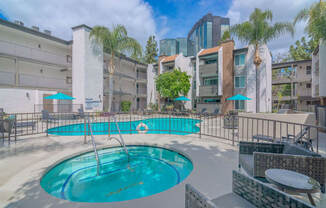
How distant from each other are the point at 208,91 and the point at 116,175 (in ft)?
63.9

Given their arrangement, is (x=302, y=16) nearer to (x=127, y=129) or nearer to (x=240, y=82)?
(x=240, y=82)

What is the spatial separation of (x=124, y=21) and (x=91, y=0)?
467 centimetres

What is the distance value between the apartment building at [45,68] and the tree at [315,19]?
21030mm

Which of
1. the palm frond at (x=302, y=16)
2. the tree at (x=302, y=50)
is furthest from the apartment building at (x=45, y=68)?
the tree at (x=302, y=50)

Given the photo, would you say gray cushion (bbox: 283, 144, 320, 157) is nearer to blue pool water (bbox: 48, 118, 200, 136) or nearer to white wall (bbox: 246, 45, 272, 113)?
blue pool water (bbox: 48, 118, 200, 136)

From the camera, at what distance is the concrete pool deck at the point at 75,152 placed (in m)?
2.54

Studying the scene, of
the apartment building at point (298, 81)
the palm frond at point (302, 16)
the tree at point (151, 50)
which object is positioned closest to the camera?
the palm frond at point (302, 16)

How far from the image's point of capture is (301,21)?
9.66 meters

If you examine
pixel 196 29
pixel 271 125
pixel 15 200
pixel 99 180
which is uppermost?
pixel 196 29

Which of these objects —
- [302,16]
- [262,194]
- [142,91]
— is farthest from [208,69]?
[262,194]

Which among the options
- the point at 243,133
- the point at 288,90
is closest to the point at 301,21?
the point at 243,133

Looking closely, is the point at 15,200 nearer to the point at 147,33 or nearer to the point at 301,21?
the point at 301,21

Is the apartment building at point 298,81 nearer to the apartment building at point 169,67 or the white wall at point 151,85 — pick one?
the apartment building at point 169,67

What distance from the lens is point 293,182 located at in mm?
2098
